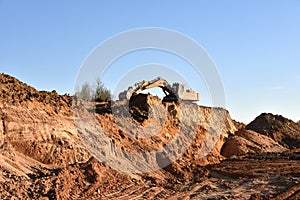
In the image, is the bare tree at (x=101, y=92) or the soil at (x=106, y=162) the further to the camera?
the bare tree at (x=101, y=92)

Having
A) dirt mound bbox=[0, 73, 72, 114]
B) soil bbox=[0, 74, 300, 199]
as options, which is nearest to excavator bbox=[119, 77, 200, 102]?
soil bbox=[0, 74, 300, 199]

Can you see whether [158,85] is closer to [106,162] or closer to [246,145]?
[246,145]

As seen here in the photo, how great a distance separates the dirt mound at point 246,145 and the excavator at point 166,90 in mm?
5003

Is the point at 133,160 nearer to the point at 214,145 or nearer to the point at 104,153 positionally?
the point at 104,153

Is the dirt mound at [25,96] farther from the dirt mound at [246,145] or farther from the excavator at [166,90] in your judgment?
the dirt mound at [246,145]

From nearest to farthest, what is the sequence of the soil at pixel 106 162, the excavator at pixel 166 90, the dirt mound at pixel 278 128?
the soil at pixel 106 162, the excavator at pixel 166 90, the dirt mound at pixel 278 128

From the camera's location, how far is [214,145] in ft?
83.5

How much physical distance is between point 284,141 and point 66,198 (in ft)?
98.5

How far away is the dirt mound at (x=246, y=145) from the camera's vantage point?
2699cm

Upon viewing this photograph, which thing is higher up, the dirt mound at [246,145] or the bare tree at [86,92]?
the bare tree at [86,92]

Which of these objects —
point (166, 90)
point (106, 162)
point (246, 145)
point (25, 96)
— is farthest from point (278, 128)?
point (25, 96)

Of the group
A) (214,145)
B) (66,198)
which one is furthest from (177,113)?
(66,198)

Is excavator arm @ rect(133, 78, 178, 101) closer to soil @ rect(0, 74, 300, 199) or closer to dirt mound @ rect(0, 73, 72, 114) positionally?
soil @ rect(0, 74, 300, 199)

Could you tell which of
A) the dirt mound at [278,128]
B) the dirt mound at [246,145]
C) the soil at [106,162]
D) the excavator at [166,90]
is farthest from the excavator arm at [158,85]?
the dirt mound at [278,128]
